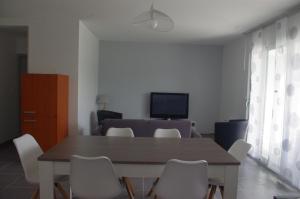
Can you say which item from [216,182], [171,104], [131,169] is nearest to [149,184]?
[216,182]

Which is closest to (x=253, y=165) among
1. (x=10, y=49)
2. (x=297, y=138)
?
(x=297, y=138)

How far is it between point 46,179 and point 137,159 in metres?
0.83

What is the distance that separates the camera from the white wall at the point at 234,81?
20.9 feet

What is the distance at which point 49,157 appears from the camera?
242 centimetres

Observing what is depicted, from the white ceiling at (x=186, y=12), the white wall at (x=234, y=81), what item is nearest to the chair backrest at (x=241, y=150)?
the white ceiling at (x=186, y=12)

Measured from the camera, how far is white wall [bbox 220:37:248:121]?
251 inches

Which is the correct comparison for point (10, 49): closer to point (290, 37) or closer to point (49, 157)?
point (49, 157)

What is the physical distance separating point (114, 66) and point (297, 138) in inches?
212

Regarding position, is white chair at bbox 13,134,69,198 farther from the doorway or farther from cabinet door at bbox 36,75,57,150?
the doorway

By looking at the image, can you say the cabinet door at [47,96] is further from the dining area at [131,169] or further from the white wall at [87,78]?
the dining area at [131,169]

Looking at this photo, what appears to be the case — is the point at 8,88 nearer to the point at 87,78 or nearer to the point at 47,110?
the point at 87,78

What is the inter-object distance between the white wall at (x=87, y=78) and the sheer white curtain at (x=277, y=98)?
353 cm

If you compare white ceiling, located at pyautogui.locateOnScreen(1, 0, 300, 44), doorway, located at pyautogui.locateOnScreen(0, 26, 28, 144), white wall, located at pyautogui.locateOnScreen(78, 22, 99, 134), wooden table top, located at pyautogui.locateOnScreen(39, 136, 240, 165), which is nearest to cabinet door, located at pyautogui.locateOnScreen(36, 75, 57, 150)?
white wall, located at pyautogui.locateOnScreen(78, 22, 99, 134)

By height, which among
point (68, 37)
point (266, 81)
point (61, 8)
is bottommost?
point (266, 81)
